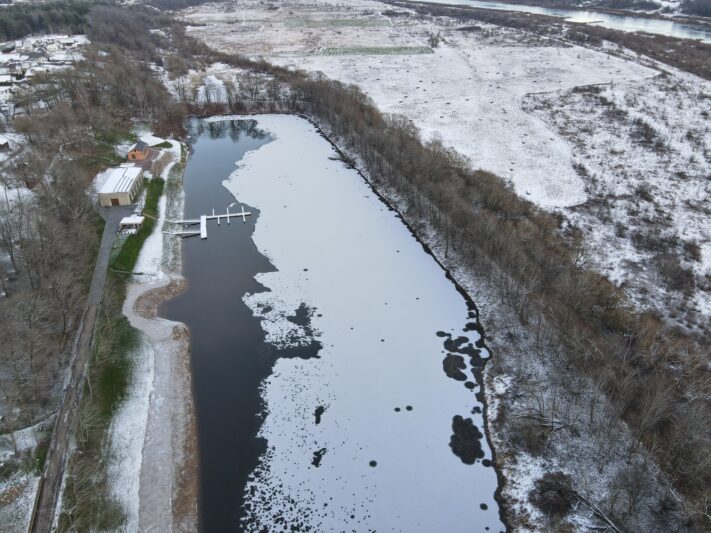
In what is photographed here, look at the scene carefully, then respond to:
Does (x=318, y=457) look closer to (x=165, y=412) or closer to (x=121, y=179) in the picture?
(x=165, y=412)

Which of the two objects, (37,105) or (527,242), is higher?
(37,105)

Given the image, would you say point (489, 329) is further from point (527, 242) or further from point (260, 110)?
point (260, 110)

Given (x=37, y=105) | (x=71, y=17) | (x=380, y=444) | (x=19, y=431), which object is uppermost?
(x=71, y=17)

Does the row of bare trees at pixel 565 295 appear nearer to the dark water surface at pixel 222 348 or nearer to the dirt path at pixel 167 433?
the dark water surface at pixel 222 348

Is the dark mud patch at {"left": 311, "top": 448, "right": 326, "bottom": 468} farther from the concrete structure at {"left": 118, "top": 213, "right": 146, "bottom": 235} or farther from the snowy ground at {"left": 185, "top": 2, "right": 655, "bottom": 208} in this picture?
the snowy ground at {"left": 185, "top": 2, "right": 655, "bottom": 208}

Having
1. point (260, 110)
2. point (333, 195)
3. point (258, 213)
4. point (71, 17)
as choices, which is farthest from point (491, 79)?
point (71, 17)

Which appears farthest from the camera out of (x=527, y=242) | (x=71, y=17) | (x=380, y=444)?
(x=71, y=17)
